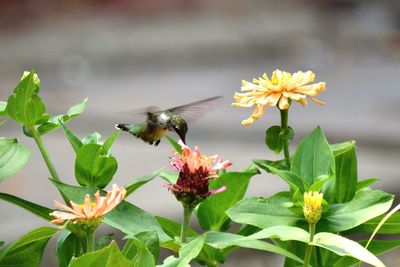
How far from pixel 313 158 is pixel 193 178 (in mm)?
108

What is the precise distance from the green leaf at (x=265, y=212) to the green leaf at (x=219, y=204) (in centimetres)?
3

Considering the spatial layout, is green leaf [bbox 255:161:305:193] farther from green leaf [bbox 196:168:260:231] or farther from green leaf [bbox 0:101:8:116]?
green leaf [bbox 0:101:8:116]

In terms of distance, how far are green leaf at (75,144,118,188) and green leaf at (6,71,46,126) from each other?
54 millimetres

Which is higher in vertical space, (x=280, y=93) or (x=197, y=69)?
(x=280, y=93)

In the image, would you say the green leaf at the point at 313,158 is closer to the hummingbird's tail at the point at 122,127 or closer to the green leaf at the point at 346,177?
the green leaf at the point at 346,177

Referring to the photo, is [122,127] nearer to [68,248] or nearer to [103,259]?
[68,248]

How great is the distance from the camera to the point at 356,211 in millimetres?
660

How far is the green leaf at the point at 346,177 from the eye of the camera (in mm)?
710

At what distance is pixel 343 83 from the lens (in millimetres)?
3562

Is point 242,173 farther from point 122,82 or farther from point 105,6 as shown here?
point 105,6

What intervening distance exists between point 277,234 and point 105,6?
12.7 ft

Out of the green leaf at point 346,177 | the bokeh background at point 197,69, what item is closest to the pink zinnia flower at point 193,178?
the green leaf at point 346,177

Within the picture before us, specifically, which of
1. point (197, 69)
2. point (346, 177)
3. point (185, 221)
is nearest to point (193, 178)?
point (185, 221)

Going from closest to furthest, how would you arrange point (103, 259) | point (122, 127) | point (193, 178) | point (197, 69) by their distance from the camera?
point (103, 259) < point (193, 178) < point (122, 127) < point (197, 69)
